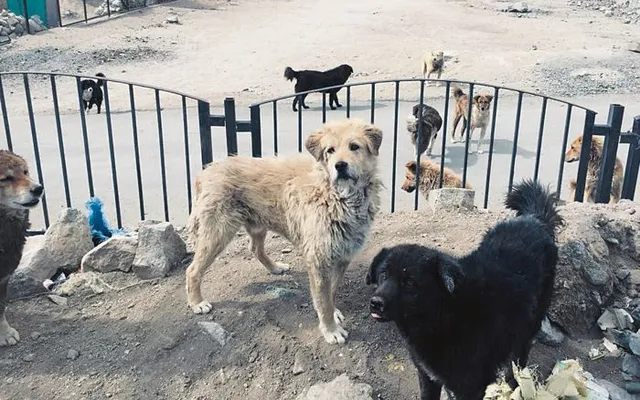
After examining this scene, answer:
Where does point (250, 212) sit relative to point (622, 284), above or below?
above

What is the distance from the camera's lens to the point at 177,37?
24.2m

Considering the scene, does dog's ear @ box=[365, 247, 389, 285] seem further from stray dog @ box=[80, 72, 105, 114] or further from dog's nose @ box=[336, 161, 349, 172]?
stray dog @ box=[80, 72, 105, 114]

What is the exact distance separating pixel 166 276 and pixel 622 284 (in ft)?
12.2

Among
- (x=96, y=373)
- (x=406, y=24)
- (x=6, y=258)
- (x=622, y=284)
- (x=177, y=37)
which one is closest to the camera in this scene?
(x=96, y=373)

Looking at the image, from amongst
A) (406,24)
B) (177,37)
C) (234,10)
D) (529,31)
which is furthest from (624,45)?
(234,10)

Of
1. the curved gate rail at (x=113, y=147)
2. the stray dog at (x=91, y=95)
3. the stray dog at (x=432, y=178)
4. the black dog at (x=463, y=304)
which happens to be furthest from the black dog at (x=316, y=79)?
the black dog at (x=463, y=304)

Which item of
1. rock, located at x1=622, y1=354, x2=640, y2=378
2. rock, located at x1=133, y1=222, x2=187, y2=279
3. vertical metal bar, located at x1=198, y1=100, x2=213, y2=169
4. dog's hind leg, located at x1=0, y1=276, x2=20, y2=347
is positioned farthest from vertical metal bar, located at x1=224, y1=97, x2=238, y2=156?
rock, located at x1=622, y1=354, x2=640, y2=378

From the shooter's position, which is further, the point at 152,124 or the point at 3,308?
the point at 152,124

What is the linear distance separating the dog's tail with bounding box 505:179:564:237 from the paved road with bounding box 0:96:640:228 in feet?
8.94

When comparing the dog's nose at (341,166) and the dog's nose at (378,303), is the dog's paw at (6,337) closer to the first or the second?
the dog's nose at (341,166)

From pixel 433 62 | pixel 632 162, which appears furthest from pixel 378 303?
pixel 433 62

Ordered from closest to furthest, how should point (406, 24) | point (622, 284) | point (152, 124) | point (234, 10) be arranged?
point (622, 284)
point (152, 124)
point (406, 24)
point (234, 10)

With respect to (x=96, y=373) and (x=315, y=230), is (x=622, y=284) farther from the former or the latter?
(x=96, y=373)

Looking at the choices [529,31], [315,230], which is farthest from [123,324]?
[529,31]
